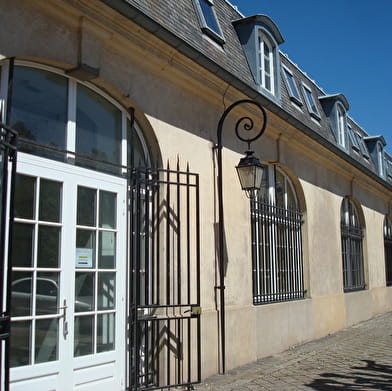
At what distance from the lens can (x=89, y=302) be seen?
5250 millimetres

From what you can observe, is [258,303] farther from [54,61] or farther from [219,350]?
[54,61]

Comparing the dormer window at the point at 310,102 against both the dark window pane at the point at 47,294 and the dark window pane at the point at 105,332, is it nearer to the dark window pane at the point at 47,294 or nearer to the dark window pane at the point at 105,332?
the dark window pane at the point at 105,332

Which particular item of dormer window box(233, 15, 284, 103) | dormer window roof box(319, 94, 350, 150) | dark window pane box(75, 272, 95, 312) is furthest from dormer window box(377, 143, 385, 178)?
dark window pane box(75, 272, 95, 312)

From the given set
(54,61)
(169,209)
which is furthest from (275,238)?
(54,61)

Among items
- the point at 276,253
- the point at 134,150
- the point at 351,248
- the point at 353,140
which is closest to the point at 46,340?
the point at 134,150

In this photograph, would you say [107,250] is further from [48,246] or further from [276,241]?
[276,241]

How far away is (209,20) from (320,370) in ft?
18.6

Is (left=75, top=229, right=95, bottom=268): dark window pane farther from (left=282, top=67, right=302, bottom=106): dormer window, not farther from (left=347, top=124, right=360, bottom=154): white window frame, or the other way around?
(left=347, top=124, right=360, bottom=154): white window frame

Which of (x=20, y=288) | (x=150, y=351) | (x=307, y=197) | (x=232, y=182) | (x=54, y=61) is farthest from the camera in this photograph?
(x=307, y=197)

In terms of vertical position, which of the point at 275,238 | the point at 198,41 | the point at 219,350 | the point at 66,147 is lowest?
the point at 219,350

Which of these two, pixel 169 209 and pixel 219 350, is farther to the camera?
pixel 219 350

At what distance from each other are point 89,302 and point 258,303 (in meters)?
3.88

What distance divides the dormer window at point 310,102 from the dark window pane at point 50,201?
881 centimetres

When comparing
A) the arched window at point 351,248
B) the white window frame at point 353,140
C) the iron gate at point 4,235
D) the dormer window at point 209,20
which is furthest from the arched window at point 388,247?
the iron gate at point 4,235
